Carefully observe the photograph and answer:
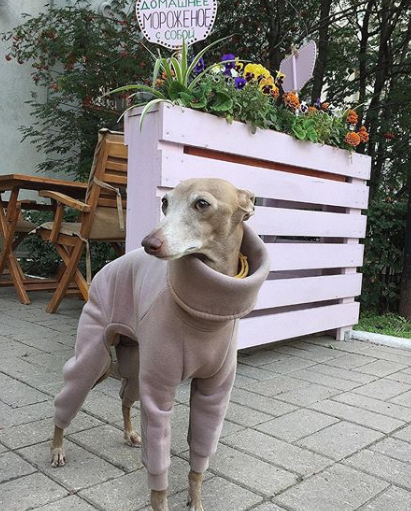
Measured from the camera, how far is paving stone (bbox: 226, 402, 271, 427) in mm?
2848

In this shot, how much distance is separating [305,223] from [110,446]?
2313mm

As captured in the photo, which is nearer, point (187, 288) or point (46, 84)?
point (187, 288)

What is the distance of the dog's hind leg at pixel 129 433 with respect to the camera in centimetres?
249

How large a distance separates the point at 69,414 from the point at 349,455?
4.26ft

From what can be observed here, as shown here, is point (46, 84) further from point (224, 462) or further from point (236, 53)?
point (224, 462)

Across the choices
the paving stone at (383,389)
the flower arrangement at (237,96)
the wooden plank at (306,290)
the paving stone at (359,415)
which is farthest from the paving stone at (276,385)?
the flower arrangement at (237,96)

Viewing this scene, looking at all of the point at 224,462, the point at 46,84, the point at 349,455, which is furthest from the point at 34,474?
the point at 46,84

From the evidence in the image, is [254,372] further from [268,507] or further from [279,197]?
[268,507]

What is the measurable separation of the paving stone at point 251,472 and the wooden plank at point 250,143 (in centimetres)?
172

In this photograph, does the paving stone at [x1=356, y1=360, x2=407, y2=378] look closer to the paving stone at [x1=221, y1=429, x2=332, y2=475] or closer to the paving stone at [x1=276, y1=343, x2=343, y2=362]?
the paving stone at [x1=276, y1=343, x2=343, y2=362]

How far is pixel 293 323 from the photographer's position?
416cm

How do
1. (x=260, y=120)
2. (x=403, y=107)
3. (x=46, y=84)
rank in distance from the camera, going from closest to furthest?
(x=260, y=120) → (x=403, y=107) → (x=46, y=84)

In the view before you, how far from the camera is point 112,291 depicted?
2.11 metres

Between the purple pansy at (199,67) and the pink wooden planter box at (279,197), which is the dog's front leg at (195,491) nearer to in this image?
the pink wooden planter box at (279,197)
